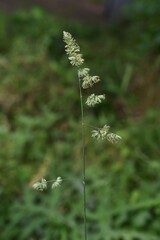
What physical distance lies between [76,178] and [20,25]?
3.95m

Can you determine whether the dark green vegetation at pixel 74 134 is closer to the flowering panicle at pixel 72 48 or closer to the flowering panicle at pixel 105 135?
the flowering panicle at pixel 105 135

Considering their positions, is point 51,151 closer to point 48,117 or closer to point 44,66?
point 48,117

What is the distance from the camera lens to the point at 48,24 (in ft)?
23.9

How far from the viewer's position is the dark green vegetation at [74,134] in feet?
12.3

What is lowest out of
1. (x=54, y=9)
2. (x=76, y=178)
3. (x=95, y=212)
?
(x=95, y=212)

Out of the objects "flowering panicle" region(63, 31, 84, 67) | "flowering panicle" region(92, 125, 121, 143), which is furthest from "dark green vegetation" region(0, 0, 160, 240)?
"flowering panicle" region(63, 31, 84, 67)

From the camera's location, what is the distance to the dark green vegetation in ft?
12.3

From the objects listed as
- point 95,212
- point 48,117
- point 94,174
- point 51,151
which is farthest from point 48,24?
point 95,212

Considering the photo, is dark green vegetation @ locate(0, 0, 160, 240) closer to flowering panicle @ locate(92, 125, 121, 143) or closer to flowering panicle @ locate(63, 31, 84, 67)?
flowering panicle @ locate(92, 125, 121, 143)

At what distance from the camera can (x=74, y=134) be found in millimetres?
4977

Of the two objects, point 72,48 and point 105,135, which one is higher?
point 72,48

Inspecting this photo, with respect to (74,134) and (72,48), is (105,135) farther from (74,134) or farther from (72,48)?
(74,134)

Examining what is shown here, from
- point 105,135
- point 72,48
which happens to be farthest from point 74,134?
point 72,48

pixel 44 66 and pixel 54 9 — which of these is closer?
pixel 44 66
